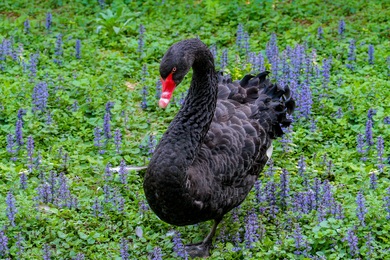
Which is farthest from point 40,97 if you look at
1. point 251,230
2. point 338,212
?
point 338,212

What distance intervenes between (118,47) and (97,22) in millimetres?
607

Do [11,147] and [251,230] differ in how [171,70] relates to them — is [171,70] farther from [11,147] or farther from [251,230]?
[11,147]

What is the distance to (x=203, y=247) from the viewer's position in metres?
5.71

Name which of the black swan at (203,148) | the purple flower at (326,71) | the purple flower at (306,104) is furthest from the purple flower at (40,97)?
the purple flower at (326,71)

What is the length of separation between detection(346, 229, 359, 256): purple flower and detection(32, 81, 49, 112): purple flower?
3258 millimetres

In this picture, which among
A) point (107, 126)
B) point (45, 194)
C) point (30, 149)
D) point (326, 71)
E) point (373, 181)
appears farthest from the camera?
point (326, 71)

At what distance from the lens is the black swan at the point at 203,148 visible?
17.4ft

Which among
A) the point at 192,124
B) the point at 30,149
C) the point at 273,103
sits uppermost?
the point at 192,124

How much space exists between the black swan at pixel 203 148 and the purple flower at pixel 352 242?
861 mm

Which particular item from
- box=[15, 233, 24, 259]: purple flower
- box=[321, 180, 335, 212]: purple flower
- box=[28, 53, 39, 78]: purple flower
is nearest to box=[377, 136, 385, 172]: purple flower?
box=[321, 180, 335, 212]: purple flower

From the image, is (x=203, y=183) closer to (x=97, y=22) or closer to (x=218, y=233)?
(x=218, y=233)

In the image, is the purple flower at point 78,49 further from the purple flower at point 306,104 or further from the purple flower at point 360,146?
the purple flower at point 360,146

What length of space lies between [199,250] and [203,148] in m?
0.75

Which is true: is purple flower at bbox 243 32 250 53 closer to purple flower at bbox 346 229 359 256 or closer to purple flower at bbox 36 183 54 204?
purple flower at bbox 36 183 54 204
